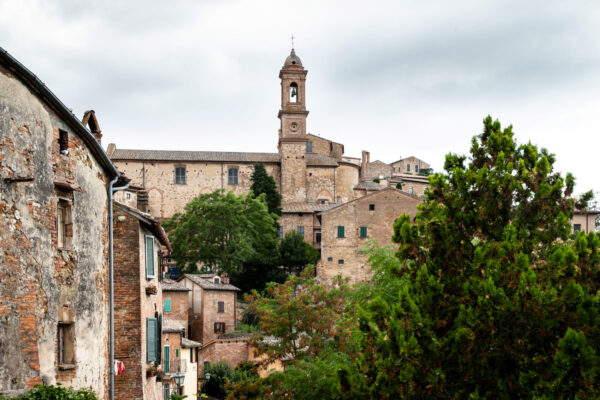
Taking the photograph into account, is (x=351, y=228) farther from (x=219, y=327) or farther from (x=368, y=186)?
(x=219, y=327)

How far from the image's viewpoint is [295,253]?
6069 cm

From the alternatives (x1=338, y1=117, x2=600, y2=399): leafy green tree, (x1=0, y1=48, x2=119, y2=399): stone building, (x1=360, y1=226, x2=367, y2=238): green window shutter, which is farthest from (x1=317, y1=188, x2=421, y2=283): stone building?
(x1=338, y1=117, x2=600, y2=399): leafy green tree

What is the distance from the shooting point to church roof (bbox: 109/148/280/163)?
72.8 metres

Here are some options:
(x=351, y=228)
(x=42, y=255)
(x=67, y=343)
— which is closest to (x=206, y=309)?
(x=351, y=228)

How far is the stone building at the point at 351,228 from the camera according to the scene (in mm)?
62719

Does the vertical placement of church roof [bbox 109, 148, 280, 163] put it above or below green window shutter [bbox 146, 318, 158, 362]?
above

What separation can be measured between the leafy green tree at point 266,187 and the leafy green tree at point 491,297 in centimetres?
5513

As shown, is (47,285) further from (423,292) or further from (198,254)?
(198,254)

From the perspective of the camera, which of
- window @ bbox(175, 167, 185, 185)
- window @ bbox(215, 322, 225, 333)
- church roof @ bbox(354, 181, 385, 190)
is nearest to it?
window @ bbox(215, 322, 225, 333)

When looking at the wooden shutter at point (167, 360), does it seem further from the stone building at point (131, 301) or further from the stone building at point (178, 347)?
the stone building at point (131, 301)

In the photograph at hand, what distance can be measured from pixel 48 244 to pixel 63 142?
221cm

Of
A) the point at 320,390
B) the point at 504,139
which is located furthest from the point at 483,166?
the point at 320,390

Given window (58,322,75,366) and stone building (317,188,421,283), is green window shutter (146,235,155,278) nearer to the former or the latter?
window (58,322,75,366)

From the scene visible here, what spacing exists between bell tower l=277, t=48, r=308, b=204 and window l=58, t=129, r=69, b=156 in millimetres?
57475
